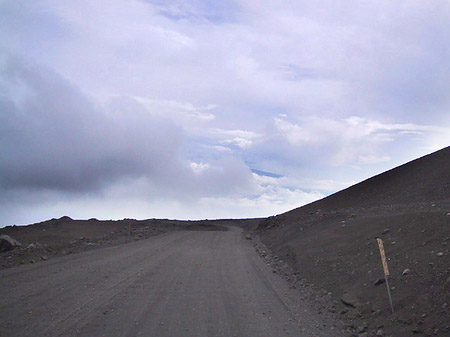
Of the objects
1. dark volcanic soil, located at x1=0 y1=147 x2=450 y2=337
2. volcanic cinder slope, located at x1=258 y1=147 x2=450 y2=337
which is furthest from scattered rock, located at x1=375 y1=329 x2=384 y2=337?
volcanic cinder slope, located at x1=258 y1=147 x2=450 y2=337

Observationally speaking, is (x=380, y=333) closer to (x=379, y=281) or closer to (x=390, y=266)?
(x=379, y=281)

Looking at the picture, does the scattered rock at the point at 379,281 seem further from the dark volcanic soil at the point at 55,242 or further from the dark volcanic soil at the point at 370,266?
the dark volcanic soil at the point at 55,242

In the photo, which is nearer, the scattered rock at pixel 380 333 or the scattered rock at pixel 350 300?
the scattered rock at pixel 380 333

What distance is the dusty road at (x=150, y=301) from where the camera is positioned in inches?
356

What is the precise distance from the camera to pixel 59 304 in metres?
11.0

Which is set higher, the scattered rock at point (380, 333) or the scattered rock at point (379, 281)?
the scattered rock at point (379, 281)

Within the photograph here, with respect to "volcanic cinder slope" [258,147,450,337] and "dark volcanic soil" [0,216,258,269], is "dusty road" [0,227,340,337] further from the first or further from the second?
"dark volcanic soil" [0,216,258,269]

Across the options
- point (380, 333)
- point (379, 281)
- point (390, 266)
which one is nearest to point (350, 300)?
point (379, 281)

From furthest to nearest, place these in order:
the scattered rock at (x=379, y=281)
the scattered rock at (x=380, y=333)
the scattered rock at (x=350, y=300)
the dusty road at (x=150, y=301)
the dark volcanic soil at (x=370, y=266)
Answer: the scattered rock at (x=379, y=281) → the scattered rock at (x=350, y=300) → the dark volcanic soil at (x=370, y=266) → the dusty road at (x=150, y=301) → the scattered rock at (x=380, y=333)

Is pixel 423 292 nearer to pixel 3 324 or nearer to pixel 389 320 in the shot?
pixel 389 320

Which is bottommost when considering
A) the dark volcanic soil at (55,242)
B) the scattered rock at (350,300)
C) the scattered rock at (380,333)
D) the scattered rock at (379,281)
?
the scattered rock at (380,333)

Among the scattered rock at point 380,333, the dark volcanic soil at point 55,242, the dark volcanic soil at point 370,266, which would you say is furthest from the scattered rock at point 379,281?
the dark volcanic soil at point 55,242

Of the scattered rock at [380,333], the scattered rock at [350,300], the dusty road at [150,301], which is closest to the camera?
the scattered rock at [380,333]

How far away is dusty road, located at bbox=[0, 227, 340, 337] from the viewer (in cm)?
905
